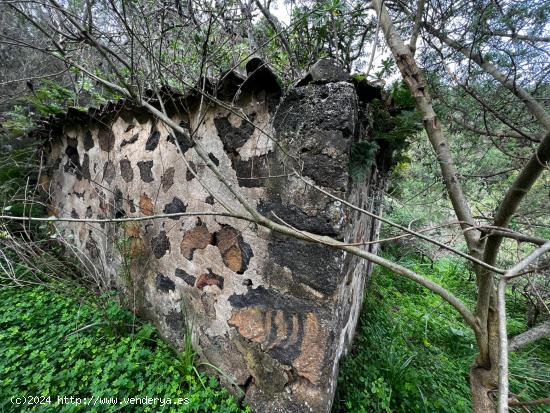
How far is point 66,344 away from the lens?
1.80m

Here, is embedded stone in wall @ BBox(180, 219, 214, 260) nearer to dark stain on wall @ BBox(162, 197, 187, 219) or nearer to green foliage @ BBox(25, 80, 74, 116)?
dark stain on wall @ BBox(162, 197, 187, 219)

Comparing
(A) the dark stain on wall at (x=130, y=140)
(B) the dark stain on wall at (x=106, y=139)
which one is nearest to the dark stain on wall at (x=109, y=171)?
(B) the dark stain on wall at (x=106, y=139)

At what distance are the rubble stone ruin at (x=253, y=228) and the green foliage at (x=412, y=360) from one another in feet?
1.25

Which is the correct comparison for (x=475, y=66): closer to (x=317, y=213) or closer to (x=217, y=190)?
(x=317, y=213)

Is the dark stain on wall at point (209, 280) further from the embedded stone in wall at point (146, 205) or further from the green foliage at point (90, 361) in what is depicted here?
the embedded stone in wall at point (146, 205)

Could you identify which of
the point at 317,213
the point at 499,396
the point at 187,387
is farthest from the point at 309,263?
the point at 187,387

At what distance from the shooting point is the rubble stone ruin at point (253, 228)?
1310 mm

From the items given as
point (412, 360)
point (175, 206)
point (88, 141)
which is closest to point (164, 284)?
point (175, 206)

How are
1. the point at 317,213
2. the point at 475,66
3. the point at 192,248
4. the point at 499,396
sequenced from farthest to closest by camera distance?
1. the point at 475,66
2. the point at 192,248
3. the point at 317,213
4. the point at 499,396

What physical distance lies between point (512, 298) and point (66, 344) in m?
5.82

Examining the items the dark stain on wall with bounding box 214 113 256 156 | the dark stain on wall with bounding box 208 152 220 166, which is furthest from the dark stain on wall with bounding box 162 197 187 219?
the dark stain on wall with bounding box 214 113 256 156

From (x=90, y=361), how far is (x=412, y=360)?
2.36 m

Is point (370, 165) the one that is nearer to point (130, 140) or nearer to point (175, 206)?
point (175, 206)

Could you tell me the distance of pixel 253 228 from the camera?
1491 mm
